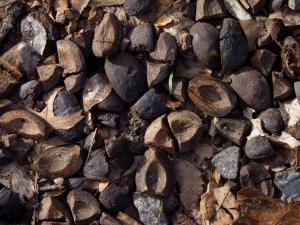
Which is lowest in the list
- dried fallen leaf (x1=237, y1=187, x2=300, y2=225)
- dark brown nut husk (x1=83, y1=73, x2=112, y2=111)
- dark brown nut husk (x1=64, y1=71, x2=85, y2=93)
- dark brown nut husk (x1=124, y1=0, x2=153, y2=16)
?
dried fallen leaf (x1=237, y1=187, x2=300, y2=225)

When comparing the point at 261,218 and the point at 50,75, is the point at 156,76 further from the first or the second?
the point at 261,218

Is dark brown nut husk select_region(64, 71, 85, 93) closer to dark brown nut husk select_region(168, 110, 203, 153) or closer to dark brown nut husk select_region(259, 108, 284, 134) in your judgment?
dark brown nut husk select_region(168, 110, 203, 153)

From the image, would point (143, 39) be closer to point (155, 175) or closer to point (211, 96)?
point (211, 96)

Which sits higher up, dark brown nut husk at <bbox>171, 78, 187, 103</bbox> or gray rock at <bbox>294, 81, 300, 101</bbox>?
dark brown nut husk at <bbox>171, 78, 187, 103</bbox>

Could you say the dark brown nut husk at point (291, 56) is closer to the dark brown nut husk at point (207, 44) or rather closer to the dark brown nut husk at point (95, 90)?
the dark brown nut husk at point (207, 44)

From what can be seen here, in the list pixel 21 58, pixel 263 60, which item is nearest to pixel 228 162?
pixel 263 60

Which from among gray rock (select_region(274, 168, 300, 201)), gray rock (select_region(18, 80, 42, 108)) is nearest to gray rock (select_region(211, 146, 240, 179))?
gray rock (select_region(274, 168, 300, 201))
